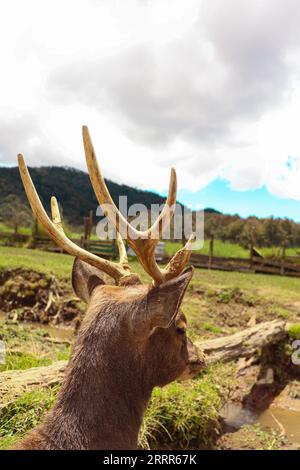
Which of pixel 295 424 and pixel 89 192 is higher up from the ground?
pixel 89 192

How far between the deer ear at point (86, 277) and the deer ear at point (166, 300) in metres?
→ 0.72

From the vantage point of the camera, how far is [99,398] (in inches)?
97.0

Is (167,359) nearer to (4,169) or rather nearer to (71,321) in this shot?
(71,321)

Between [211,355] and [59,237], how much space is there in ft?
16.2

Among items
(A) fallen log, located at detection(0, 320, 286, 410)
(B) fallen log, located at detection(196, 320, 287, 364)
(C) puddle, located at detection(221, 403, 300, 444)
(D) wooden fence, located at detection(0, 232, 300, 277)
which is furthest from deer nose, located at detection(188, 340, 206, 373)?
(D) wooden fence, located at detection(0, 232, 300, 277)

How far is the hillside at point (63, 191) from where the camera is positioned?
5700cm

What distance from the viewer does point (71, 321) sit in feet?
38.5

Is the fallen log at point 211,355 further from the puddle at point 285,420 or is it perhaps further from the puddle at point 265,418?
the puddle at point 285,420

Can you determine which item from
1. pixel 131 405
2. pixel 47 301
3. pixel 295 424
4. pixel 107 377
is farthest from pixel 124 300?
pixel 47 301

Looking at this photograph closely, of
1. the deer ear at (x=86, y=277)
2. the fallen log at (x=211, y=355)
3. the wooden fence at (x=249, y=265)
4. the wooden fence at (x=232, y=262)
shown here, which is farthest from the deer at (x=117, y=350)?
the wooden fence at (x=249, y=265)

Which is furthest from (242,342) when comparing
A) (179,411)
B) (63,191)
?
(63,191)

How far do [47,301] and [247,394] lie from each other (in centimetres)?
Answer: 689

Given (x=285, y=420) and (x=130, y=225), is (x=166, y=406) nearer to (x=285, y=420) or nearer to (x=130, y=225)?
(x=285, y=420)

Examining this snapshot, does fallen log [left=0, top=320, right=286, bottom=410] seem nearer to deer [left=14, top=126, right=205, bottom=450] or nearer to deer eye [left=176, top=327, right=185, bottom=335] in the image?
deer [left=14, top=126, right=205, bottom=450]
